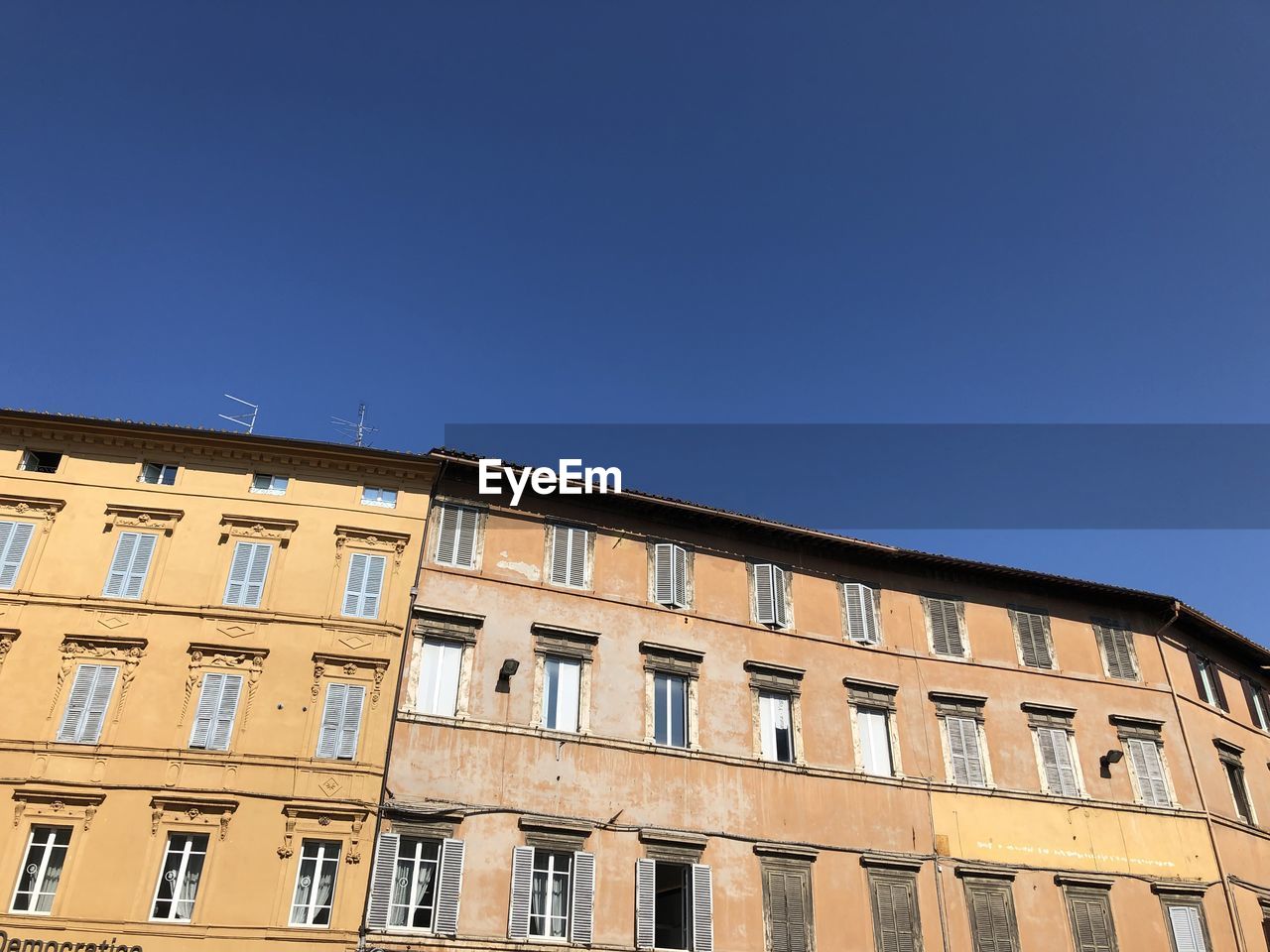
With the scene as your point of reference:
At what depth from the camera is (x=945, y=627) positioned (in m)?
27.2

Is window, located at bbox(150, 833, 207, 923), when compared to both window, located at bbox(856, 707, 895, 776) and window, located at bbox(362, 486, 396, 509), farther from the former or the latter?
window, located at bbox(856, 707, 895, 776)

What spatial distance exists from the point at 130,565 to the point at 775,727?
Answer: 586 inches

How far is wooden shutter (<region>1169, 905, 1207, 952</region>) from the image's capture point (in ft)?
81.3

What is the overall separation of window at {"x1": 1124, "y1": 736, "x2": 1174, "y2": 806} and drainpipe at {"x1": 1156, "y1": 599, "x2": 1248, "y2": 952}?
95cm

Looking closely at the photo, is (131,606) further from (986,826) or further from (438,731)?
(986,826)

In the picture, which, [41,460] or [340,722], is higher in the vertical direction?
[41,460]

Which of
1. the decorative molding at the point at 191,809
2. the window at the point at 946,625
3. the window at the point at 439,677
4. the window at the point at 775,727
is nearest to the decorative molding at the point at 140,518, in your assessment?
the decorative molding at the point at 191,809

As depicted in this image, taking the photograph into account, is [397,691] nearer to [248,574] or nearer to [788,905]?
[248,574]

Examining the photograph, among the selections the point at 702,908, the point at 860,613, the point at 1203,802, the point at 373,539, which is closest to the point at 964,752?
the point at 860,613

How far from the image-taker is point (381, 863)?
19.3 metres

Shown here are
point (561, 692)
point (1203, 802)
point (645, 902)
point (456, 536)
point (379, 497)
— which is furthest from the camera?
Result: point (1203, 802)

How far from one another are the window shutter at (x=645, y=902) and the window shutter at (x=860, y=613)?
8237mm

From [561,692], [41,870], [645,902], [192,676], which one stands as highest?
[561,692]

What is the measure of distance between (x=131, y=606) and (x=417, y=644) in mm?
5880
